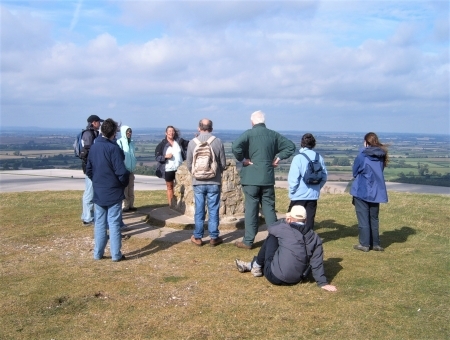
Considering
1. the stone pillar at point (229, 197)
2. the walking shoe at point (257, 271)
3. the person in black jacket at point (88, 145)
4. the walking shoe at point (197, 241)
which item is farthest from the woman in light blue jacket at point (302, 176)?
the person in black jacket at point (88, 145)

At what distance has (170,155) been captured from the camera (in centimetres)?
985

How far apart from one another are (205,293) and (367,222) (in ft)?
10.1

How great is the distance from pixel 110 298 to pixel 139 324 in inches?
31.4

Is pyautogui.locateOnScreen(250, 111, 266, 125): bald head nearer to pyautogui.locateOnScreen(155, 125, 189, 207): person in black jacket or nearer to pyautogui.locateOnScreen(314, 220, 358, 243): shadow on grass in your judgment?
pyautogui.locateOnScreen(314, 220, 358, 243): shadow on grass

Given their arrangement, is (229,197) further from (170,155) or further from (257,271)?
(257,271)

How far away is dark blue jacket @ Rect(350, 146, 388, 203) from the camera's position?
730cm

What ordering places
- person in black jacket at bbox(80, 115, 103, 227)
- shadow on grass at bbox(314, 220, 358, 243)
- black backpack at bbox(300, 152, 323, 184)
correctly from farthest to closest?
shadow on grass at bbox(314, 220, 358, 243)
person in black jacket at bbox(80, 115, 103, 227)
black backpack at bbox(300, 152, 323, 184)

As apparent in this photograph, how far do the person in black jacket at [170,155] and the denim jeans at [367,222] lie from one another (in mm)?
3921

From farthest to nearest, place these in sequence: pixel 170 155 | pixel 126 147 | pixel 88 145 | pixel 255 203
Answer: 1. pixel 170 155
2. pixel 126 147
3. pixel 88 145
4. pixel 255 203

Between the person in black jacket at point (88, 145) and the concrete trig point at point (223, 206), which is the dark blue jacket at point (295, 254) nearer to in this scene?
the concrete trig point at point (223, 206)

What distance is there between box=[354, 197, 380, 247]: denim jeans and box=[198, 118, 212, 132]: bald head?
2503mm

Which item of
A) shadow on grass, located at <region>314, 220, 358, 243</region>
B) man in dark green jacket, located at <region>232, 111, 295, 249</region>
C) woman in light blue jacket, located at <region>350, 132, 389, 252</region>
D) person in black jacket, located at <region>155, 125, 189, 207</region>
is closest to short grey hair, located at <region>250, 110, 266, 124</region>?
man in dark green jacket, located at <region>232, 111, 295, 249</region>

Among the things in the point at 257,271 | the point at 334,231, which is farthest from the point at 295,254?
the point at 334,231

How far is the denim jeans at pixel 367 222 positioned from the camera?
7371 mm
